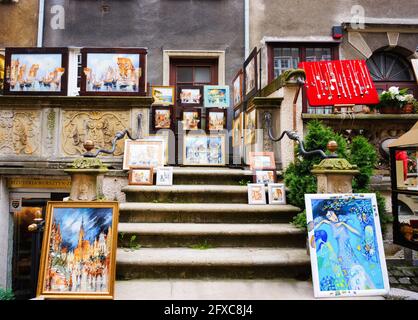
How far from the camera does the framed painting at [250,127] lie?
527cm

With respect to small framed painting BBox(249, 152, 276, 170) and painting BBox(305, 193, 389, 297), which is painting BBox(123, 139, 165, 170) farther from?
painting BBox(305, 193, 389, 297)

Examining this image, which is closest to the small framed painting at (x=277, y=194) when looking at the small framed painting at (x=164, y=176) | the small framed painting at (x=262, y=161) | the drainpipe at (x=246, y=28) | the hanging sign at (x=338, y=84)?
the small framed painting at (x=262, y=161)

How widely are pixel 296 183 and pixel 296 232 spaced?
70 cm

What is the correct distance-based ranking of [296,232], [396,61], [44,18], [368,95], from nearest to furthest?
[296,232] < [368,95] < [44,18] < [396,61]

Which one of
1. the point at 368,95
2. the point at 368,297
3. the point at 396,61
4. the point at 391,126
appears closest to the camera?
the point at 368,297

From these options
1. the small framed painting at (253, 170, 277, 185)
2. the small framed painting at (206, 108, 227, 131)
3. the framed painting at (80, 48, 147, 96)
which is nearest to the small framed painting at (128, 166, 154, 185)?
the framed painting at (80, 48, 147, 96)

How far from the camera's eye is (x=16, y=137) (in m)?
5.10

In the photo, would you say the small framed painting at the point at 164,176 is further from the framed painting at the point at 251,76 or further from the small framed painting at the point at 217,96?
the small framed painting at the point at 217,96

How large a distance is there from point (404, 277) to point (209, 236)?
2.31 meters

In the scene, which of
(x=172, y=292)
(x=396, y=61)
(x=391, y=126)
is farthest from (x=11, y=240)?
(x=396, y=61)

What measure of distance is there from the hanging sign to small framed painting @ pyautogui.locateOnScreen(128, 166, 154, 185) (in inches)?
156

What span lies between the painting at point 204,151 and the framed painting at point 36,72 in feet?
8.17

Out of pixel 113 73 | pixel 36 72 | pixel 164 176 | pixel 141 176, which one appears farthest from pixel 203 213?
pixel 36 72

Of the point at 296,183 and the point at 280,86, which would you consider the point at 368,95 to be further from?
the point at 296,183
